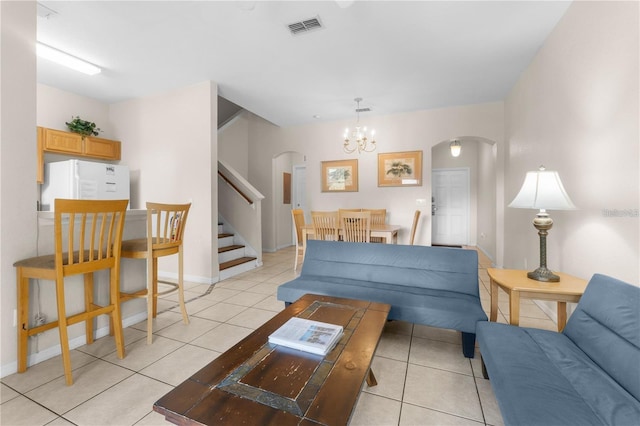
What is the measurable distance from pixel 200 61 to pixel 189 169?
4.72 feet

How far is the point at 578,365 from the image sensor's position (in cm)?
124

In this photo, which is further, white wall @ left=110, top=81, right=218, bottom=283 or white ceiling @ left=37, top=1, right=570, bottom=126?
white wall @ left=110, top=81, right=218, bottom=283

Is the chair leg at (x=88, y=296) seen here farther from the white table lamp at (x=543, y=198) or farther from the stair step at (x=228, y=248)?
the white table lamp at (x=543, y=198)

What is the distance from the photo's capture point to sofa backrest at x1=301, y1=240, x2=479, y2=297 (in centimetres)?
222

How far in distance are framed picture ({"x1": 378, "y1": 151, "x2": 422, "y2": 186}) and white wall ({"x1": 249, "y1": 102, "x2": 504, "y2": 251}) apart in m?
0.09

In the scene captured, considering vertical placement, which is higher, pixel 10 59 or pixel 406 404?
pixel 10 59

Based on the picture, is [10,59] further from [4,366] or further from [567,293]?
[567,293]

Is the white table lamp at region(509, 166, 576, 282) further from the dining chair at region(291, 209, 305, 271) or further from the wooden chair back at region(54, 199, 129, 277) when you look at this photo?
the dining chair at region(291, 209, 305, 271)

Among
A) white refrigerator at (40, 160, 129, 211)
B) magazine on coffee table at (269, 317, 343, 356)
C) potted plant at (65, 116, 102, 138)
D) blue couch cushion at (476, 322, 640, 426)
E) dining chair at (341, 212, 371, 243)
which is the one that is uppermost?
potted plant at (65, 116, 102, 138)

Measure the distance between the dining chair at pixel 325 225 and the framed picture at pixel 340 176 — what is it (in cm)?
172

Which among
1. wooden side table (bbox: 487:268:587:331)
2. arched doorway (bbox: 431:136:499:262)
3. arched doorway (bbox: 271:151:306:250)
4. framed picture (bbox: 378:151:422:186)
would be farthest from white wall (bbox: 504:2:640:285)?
arched doorway (bbox: 271:151:306:250)

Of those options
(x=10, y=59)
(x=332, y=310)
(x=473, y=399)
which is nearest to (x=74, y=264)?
(x=10, y=59)

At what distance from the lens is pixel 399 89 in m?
4.06

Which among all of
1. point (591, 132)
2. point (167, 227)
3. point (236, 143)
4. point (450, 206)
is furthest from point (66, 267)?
point (450, 206)
